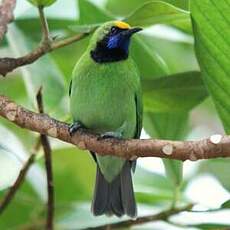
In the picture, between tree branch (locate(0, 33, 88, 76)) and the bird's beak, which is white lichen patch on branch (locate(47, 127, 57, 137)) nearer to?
tree branch (locate(0, 33, 88, 76))

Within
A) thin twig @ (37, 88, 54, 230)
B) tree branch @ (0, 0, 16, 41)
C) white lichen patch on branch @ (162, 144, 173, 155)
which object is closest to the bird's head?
tree branch @ (0, 0, 16, 41)

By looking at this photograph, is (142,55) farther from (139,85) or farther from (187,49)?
(187,49)

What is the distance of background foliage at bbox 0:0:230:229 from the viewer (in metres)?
1.86

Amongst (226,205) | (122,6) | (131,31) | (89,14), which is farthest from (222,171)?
(122,6)

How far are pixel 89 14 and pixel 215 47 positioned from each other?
1.87 feet

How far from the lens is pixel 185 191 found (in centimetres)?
254

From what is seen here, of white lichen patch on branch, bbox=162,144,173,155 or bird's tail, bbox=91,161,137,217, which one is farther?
bird's tail, bbox=91,161,137,217

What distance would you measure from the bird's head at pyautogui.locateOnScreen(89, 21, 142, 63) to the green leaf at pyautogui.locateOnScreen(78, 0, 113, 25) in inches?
1.4

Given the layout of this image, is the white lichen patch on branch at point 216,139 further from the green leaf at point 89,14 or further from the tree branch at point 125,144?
the green leaf at point 89,14

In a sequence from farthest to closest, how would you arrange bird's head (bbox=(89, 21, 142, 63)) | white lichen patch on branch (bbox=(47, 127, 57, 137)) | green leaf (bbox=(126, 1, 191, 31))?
bird's head (bbox=(89, 21, 142, 63)), green leaf (bbox=(126, 1, 191, 31)), white lichen patch on branch (bbox=(47, 127, 57, 137))

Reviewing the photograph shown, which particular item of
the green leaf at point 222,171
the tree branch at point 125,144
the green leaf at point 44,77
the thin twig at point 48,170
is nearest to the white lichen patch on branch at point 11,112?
the tree branch at point 125,144

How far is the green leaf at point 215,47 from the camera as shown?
1.82 m

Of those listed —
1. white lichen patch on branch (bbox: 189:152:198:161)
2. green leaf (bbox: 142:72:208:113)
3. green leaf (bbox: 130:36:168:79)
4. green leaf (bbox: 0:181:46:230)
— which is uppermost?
white lichen patch on branch (bbox: 189:152:198:161)

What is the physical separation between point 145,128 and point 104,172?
266 millimetres
